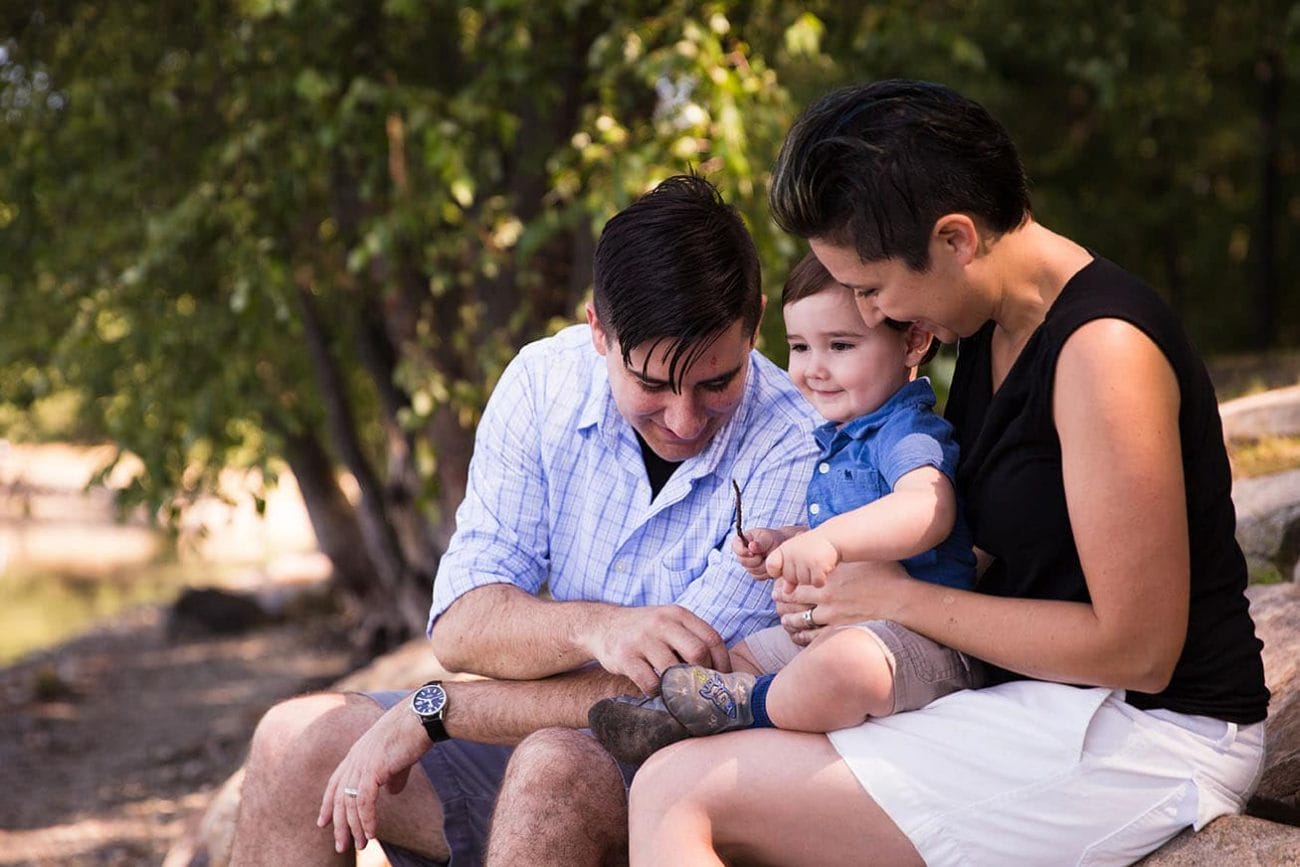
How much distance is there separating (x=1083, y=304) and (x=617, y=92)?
3.75m

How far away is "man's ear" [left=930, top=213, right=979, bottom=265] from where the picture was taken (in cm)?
218

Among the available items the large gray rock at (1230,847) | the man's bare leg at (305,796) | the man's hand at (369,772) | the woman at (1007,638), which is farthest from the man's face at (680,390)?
the large gray rock at (1230,847)

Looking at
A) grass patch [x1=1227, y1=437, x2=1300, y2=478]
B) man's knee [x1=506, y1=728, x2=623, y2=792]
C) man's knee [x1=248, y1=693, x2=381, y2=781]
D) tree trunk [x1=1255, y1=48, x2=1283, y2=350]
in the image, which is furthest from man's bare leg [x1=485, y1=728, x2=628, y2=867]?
tree trunk [x1=1255, y1=48, x2=1283, y2=350]

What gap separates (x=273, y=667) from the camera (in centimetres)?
1038

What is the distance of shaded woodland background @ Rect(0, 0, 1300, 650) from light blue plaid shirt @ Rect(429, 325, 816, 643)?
1.80 metres

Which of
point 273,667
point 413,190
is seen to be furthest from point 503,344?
point 273,667

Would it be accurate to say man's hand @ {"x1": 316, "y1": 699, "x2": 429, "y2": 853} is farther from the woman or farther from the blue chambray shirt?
the blue chambray shirt

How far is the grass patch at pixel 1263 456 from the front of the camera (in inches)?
179

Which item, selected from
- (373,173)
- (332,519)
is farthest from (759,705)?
(332,519)

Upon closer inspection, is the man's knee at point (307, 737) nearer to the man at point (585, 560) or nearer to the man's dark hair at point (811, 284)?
the man at point (585, 560)

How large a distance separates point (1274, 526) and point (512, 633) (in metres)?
2.26

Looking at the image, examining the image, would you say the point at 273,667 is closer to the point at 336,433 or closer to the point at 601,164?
the point at 336,433

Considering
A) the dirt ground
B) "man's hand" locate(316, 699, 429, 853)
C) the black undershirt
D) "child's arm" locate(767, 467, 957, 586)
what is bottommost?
the dirt ground

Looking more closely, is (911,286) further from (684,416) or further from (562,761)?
(562,761)
